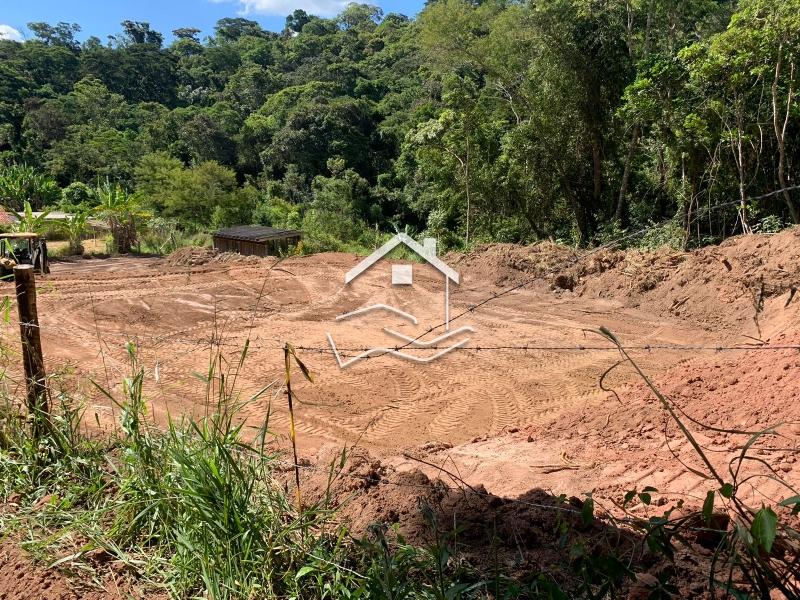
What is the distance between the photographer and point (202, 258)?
16500 mm

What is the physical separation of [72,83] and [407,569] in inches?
2224

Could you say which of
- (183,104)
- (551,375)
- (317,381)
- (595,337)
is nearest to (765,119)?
(595,337)

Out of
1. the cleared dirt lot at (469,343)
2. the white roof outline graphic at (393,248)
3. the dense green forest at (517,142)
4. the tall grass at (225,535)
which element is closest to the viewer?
the tall grass at (225,535)

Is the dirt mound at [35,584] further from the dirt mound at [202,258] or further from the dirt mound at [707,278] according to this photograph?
the dirt mound at [202,258]

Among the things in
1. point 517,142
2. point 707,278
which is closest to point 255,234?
point 517,142

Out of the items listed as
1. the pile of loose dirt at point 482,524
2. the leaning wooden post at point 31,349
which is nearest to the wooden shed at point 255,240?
the leaning wooden post at point 31,349

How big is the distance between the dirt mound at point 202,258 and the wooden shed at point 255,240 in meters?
0.42

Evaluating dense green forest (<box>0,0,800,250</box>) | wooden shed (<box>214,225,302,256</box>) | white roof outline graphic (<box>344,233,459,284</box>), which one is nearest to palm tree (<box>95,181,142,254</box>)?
dense green forest (<box>0,0,800,250</box>)

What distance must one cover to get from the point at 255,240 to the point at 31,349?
13.5 meters

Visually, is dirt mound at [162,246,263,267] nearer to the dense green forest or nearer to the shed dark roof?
the shed dark roof

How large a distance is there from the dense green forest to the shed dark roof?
1.26 m

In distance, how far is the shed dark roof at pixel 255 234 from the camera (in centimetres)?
1672

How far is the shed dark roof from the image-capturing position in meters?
16.7

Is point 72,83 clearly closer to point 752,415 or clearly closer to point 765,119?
point 765,119
